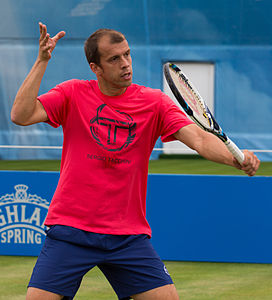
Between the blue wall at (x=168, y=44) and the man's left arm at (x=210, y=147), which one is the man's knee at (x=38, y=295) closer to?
the man's left arm at (x=210, y=147)

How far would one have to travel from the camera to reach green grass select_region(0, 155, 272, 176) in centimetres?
1199

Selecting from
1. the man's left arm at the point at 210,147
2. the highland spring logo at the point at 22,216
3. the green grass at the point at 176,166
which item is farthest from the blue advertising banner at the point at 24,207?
the green grass at the point at 176,166

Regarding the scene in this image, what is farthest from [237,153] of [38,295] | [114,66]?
[38,295]

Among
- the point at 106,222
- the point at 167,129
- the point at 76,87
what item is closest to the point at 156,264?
the point at 106,222

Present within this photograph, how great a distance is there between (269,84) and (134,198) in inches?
502

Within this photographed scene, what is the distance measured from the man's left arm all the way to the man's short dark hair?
53 cm

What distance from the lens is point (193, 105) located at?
301cm

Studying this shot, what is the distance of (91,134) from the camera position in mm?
2846

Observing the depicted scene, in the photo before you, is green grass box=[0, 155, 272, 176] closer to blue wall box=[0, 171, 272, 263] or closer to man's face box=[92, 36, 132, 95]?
blue wall box=[0, 171, 272, 263]

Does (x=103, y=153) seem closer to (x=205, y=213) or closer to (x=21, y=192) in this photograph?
(x=205, y=213)

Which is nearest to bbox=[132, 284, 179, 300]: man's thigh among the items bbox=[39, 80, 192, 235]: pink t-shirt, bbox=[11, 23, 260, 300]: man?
bbox=[11, 23, 260, 300]: man

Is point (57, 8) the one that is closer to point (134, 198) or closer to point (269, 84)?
point (269, 84)

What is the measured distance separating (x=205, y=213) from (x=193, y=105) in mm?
2388

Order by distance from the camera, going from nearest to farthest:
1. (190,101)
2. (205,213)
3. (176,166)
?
(190,101) → (205,213) → (176,166)
